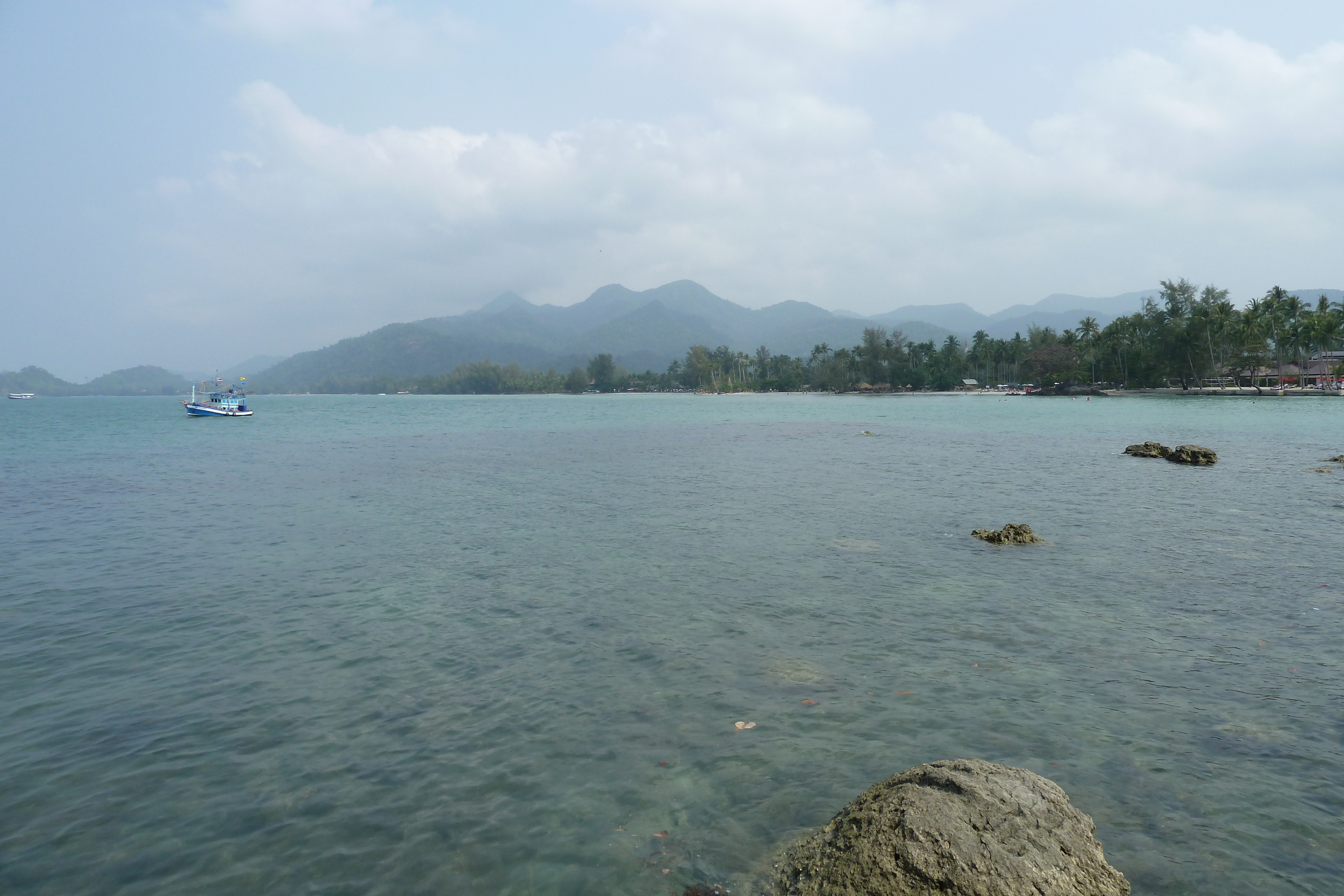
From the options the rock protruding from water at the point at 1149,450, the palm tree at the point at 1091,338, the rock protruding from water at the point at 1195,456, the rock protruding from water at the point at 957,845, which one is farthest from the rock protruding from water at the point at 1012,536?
the palm tree at the point at 1091,338

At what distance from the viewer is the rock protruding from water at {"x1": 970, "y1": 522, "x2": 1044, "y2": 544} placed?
16.9 metres

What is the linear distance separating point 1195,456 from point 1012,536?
2293cm

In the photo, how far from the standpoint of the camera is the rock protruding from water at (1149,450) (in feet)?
116

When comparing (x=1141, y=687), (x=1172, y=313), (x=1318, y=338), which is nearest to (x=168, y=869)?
(x=1141, y=687)

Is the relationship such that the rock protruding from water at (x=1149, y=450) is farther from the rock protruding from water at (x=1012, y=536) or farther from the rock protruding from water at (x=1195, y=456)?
the rock protruding from water at (x=1012, y=536)

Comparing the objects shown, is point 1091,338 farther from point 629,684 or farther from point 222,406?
point 629,684

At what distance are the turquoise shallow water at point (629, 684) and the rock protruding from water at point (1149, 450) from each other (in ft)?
38.3

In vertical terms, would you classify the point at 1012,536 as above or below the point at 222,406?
below

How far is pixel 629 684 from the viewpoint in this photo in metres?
9.26

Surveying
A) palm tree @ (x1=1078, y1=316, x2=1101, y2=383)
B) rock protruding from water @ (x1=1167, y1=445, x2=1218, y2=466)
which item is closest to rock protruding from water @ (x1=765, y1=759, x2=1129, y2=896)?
rock protruding from water @ (x1=1167, y1=445, x2=1218, y2=466)

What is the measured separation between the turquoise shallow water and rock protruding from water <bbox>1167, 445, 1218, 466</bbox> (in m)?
8.72

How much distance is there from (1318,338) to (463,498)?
483 ft

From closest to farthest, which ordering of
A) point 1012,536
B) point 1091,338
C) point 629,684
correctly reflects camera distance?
point 629,684, point 1012,536, point 1091,338

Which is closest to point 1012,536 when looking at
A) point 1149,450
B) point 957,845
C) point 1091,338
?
point 957,845
